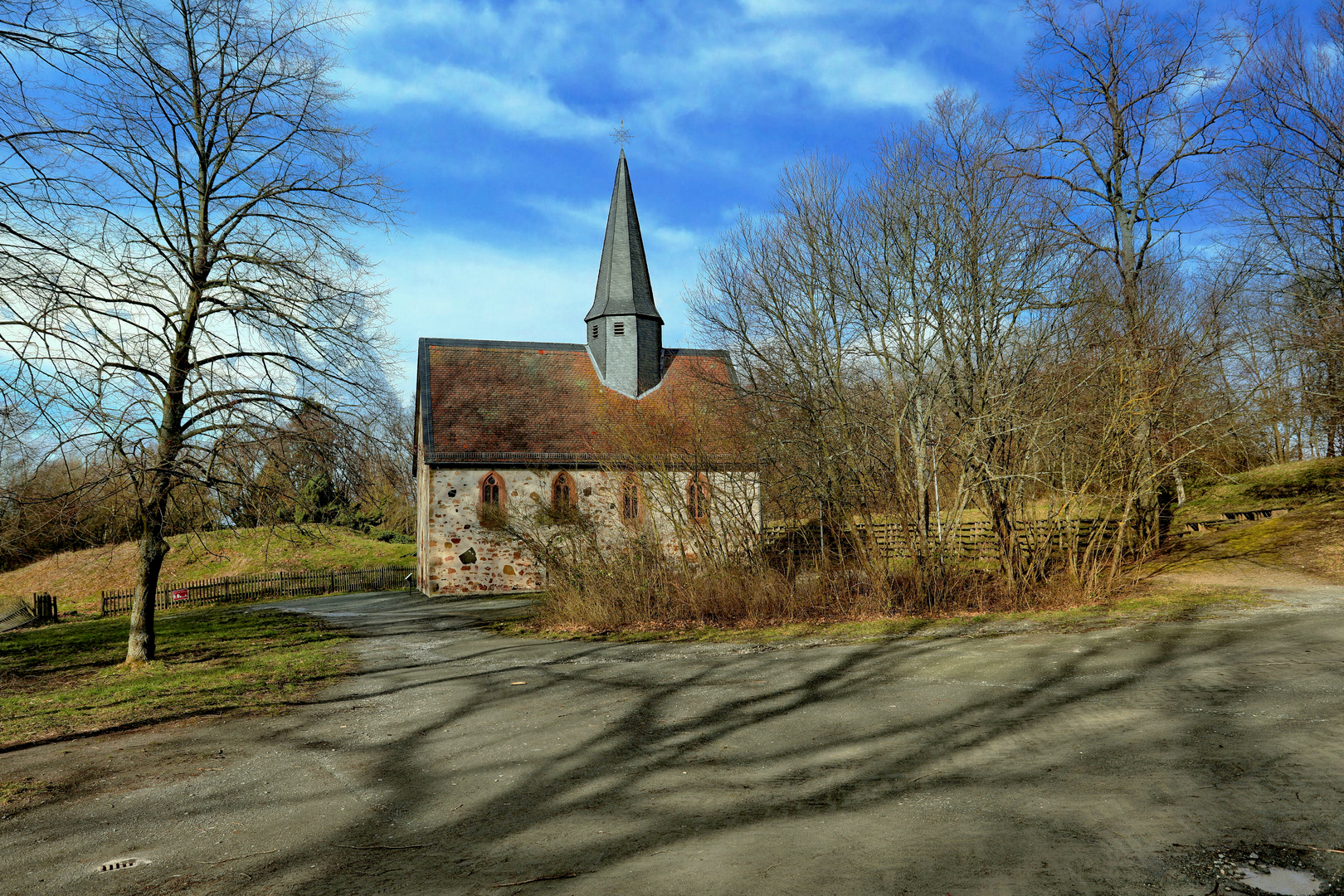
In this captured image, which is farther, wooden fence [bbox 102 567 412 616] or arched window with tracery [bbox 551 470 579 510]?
wooden fence [bbox 102 567 412 616]

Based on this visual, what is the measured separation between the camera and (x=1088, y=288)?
51.7 ft

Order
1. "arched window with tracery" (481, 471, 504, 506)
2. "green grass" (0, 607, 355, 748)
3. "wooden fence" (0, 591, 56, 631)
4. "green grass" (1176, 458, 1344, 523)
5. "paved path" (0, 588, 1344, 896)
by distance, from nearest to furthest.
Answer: "paved path" (0, 588, 1344, 896) → "green grass" (0, 607, 355, 748) → "green grass" (1176, 458, 1344, 523) → "wooden fence" (0, 591, 56, 631) → "arched window with tracery" (481, 471, 504, 506)

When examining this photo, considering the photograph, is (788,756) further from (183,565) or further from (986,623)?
(183,565)

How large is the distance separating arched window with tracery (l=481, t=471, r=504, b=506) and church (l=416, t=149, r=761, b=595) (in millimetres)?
37

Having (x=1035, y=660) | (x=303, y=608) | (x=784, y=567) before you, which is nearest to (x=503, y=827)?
(x=1035, y=660)

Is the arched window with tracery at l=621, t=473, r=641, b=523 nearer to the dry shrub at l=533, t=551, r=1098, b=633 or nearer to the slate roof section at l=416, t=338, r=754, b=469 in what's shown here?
the dry shrub at l=533, t=551, r=1098, b=633

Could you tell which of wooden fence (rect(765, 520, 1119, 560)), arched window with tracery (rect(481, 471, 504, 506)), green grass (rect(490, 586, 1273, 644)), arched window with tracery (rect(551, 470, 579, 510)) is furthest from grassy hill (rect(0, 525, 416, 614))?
green grass (rect(490, 586, 1273, 644))

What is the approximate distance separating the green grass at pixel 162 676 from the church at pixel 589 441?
17.3 ft

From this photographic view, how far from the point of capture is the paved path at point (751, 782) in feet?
14.0

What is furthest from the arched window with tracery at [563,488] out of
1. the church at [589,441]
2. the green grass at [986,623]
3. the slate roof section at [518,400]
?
the green grass at [986,623]

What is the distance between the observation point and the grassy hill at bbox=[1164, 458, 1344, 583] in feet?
50.6

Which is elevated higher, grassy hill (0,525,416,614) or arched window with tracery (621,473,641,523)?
arched window with tracery (621,473,641,523)

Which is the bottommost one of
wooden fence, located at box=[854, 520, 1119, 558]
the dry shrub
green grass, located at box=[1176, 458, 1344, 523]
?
the dry shrub

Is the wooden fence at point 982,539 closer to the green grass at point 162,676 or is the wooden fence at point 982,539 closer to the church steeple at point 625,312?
the green grass at point 162,676
